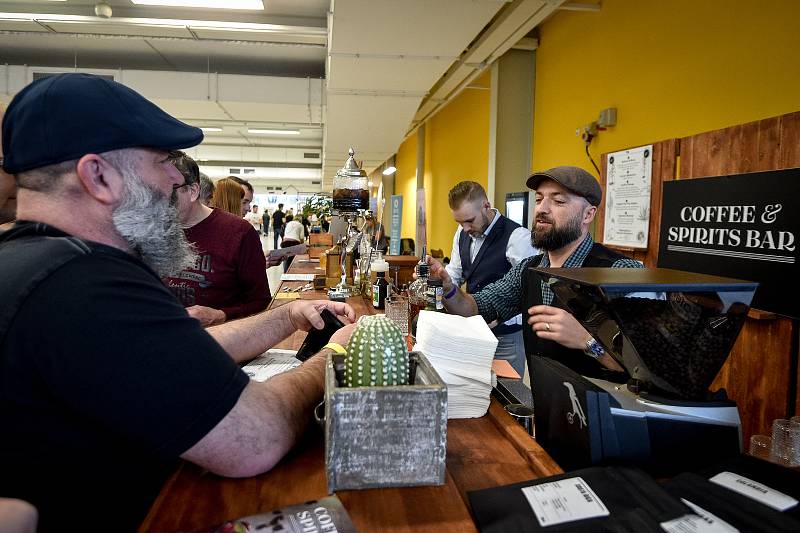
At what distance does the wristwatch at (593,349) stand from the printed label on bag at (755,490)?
71cm

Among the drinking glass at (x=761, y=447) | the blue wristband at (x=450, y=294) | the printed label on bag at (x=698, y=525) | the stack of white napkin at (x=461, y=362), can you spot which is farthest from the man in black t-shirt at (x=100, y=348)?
the drinking glass at (x=761, y=447)

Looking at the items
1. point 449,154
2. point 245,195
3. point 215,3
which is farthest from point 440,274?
point 449,154

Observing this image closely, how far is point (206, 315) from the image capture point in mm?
2145

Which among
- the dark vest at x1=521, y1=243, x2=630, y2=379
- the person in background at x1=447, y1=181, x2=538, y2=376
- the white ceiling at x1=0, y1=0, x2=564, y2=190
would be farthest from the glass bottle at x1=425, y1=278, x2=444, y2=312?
the white ceiling at x1=0, y1=0, x2=564, y2=190

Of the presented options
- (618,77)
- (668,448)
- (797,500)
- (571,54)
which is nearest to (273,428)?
(668,448)

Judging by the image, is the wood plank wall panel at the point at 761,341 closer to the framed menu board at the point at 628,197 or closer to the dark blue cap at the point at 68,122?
the framed menu board at the point at 628,197

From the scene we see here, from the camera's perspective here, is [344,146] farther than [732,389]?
Yes

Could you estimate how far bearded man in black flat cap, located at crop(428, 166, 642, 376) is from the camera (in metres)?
1.95

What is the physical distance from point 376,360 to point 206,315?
4.80 ft

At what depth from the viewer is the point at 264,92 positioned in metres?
8.14

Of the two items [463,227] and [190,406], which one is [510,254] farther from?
[190,406]

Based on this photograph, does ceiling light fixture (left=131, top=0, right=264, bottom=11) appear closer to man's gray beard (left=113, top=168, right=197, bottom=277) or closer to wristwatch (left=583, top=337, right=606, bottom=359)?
man's gray beard (left=113, top=168, right=197, bottom=277)

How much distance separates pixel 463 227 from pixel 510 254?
1.59 feet

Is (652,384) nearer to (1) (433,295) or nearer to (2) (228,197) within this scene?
(1) (433,295)
